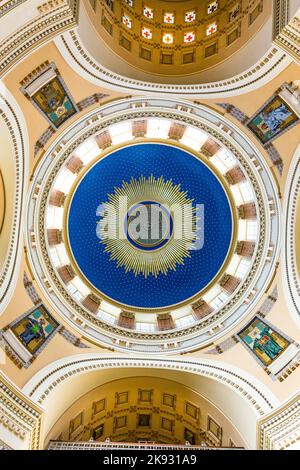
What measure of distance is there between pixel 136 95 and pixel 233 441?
13471 millimetres

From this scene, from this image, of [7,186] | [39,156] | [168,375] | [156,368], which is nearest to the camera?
[7,186]

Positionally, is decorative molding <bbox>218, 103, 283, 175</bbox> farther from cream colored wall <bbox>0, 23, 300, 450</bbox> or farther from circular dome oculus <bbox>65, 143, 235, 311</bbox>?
circular dome oculus <bbox>65, 143, 235, 311</bbox>

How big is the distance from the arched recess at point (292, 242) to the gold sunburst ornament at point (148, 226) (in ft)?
18.2

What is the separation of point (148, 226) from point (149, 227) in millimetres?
69

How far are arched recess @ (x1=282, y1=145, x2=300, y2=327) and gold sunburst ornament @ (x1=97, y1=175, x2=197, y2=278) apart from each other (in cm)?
554

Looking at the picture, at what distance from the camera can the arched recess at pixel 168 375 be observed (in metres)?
15.1

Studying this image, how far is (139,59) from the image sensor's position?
17.7 metres

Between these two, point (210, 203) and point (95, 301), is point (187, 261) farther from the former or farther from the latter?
point (95, 301)

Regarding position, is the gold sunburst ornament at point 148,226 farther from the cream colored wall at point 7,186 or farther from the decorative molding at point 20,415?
the decorative molding at point 20,415

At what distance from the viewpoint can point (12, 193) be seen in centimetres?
1462

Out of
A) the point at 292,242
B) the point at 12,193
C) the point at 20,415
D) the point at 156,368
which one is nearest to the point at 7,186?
the point at 12,193

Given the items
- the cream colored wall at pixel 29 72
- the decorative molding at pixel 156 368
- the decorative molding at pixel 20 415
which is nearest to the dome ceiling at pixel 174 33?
the cream colored wall at pixel 29 72

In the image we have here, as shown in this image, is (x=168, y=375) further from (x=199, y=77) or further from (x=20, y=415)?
(x=199, y=77)
